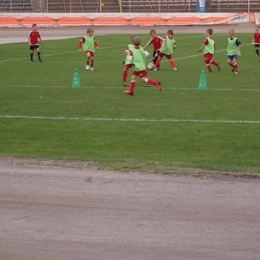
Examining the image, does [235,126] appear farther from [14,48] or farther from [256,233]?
[14,48]

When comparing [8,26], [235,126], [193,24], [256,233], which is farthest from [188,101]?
[8,26]

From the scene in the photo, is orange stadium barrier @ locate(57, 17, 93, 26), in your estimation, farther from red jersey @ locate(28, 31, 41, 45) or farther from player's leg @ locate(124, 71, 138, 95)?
player's leg @ locate(124, 71, 138, 95)

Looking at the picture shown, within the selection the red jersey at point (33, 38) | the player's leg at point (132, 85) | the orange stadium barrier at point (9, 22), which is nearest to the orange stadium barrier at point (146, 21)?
the orange stadium barrier at point (9, 22)

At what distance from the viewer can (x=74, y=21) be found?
6444 centimetres

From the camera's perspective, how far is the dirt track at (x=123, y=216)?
6.59m

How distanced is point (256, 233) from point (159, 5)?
201 feet

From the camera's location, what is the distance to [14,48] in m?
39.2

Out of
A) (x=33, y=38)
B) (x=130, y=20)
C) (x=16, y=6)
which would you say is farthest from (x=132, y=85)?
(x=16, y=6)

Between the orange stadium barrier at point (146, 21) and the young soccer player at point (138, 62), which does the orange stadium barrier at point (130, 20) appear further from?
the young soccer player at point (138, 62)

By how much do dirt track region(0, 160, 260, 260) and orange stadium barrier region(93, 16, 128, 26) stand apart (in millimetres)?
54587

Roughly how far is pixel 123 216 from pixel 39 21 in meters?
58.7

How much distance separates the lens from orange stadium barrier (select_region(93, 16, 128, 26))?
6341cm

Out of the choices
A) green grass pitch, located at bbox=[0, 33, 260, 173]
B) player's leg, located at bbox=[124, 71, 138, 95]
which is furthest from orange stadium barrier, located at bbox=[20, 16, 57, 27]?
player's leg, located at bbox=[124, 71, 138, 95]

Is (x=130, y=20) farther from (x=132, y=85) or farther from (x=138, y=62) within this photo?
(x=132, y=85)
